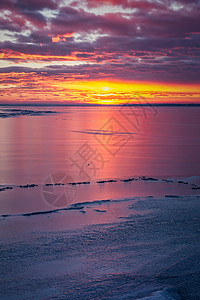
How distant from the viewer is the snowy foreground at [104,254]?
13.5 feet

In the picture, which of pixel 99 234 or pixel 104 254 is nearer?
pixel 104 254

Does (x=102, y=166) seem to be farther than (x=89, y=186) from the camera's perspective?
Yes

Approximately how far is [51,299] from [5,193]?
5.28 metres

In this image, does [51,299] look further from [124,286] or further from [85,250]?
[85,250]

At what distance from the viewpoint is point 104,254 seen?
502 cm

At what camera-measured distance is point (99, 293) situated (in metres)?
4.02

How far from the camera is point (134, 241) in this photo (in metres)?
5.49

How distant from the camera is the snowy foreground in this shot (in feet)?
13.5

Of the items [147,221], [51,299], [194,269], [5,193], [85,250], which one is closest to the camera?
[51,299]

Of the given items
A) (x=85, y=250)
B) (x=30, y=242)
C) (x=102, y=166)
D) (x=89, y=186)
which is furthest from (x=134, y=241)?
(x=102, y=166)

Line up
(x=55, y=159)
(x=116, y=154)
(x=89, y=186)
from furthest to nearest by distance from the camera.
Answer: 1. (x=116, y=154)
2. (x=55, y=159)
3. (x=89, y=186)

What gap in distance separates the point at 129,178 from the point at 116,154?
556cm

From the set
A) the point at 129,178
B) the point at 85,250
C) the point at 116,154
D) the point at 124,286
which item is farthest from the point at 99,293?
the point at 116,154

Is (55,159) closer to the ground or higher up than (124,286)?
higher up
